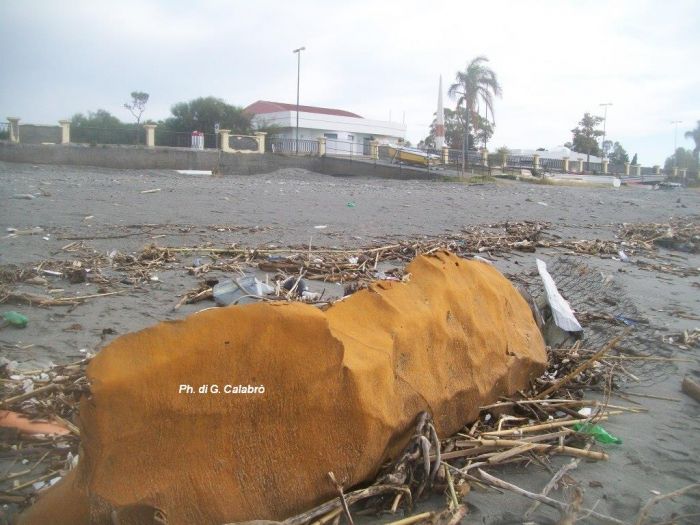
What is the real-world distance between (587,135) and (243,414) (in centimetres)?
6603

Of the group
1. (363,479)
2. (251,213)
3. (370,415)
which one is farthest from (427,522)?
(251,213)

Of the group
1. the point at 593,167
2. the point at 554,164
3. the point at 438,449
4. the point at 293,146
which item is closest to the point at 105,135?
the point at 293,146

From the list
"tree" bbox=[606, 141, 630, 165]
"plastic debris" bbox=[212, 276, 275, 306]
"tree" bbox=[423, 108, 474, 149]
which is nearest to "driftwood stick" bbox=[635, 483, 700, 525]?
"plastic debris" bbox=[212, 276, 275, 306]

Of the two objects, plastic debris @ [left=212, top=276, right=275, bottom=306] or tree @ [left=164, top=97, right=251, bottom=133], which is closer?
plastic debris @ [left=212, top=276, right=275, bottom=306]

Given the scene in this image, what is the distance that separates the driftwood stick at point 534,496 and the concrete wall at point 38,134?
82.4 feet

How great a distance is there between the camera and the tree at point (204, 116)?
38562mm

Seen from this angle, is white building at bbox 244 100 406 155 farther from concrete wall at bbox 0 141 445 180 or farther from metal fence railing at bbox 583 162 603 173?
metal fence railing at bbox 583 162 603 173

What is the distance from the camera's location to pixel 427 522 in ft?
5.80

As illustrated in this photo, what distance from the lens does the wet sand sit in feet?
7.47

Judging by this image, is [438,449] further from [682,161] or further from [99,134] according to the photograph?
[682,161]

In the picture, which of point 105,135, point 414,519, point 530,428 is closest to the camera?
point 414,519

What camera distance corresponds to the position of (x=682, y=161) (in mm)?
55750

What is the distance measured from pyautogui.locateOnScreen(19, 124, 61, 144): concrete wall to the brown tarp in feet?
81.2

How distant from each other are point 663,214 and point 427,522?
17.7m
